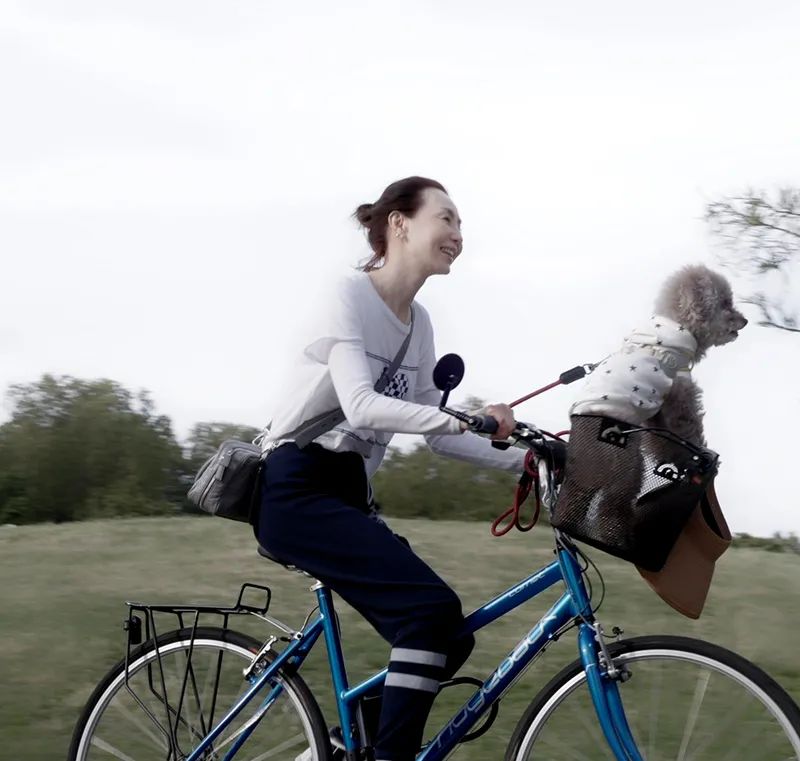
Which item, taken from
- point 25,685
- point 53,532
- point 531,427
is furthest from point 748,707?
point 53,532

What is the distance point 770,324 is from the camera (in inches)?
313

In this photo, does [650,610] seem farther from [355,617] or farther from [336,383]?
[336,383]

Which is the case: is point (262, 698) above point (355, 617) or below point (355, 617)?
above

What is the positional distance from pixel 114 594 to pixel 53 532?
2452 mm

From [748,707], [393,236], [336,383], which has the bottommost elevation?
[748,707]

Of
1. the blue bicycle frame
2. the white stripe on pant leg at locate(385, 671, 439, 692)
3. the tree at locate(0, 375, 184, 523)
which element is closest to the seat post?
the blue bicycle frame

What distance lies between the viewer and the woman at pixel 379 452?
364cm

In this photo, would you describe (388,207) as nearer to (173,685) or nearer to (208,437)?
(173,685)

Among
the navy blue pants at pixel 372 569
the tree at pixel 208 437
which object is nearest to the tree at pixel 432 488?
the tree at pixel 208 437

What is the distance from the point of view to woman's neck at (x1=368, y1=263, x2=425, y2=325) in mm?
3881

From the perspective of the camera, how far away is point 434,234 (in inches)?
152

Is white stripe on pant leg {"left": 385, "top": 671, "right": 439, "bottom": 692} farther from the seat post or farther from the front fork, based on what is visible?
the front fork

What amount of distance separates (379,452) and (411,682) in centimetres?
67

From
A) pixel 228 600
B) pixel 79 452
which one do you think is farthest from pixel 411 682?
pixel 79 452
